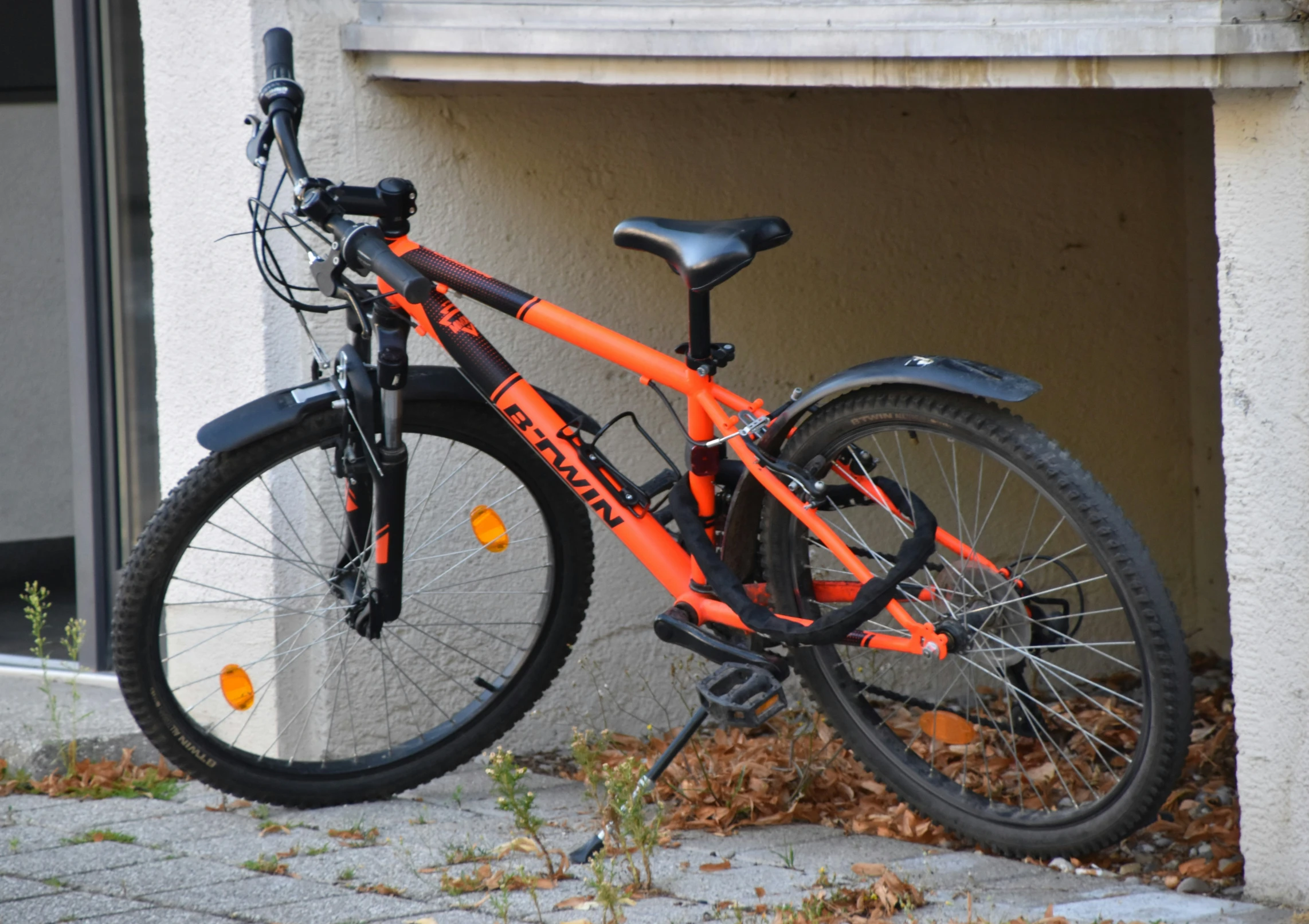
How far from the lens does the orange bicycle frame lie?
2.91m

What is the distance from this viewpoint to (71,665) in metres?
4.28

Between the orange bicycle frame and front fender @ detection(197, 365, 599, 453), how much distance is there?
6cm

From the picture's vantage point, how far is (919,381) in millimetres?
2703

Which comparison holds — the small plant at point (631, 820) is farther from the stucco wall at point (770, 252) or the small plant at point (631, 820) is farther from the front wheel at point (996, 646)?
the stucco wall at point (770, 252)

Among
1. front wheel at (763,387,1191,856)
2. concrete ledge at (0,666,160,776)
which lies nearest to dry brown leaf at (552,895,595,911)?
front wheel at (763,387,1191,856)

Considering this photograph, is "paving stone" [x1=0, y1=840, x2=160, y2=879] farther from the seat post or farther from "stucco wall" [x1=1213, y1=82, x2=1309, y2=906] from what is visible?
"stucco wall" [x1=1213, y1=82, x2=1309, y2=906]

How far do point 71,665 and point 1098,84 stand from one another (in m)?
3.36

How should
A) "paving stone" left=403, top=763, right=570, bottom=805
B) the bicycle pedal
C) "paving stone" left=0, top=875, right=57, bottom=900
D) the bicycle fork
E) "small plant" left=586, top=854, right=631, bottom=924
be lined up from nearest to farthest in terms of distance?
"small plant" left=586, top=854, right=631, bottom=924 → "paving stone" left=0, top=875, right=57, bottom=900 → the bicycle pedal → the bicycle fork → "paving stone" left=403, top=763, right=570, bottom=805

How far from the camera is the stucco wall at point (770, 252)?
3.62 metres

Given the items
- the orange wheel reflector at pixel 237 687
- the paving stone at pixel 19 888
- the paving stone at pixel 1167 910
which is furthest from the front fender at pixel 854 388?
the paving stone at pixel 19 888

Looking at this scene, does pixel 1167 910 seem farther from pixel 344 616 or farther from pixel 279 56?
pixel 279 56

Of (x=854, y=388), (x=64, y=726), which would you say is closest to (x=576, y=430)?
Answer: (x=854, y=388)

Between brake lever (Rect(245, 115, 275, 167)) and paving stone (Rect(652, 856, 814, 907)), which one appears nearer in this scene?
paving stone (Rect(652, 856, 814, 907))

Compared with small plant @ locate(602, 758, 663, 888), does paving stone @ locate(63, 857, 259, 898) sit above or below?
below
